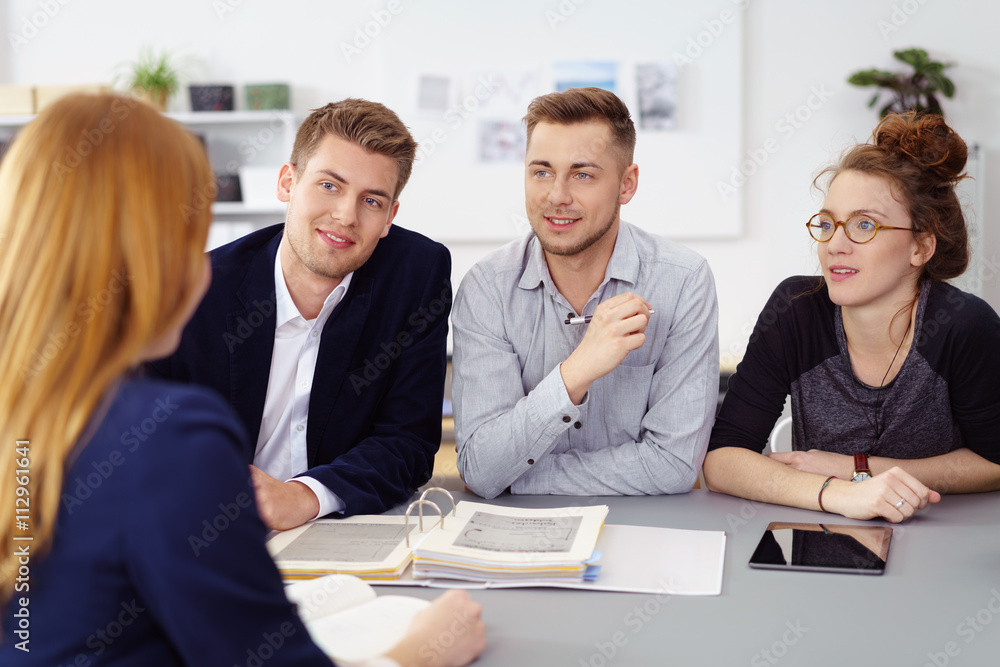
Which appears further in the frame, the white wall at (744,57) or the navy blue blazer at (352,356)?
the white wall at (744,57)

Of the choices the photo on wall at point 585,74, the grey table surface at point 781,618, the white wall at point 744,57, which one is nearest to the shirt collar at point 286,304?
the grey table surface at point 781,618

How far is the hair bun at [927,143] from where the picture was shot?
5.58 ft

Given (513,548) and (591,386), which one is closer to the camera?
(513,548)

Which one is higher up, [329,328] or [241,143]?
[241,143]

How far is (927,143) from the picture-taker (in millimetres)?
1703

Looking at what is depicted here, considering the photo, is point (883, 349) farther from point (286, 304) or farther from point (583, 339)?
point (286, 304)

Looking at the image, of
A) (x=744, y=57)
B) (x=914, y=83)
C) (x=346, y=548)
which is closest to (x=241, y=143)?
(x=744, y=57)

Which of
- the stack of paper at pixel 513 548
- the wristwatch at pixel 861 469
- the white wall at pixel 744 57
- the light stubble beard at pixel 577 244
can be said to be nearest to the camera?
the stack of paper at pixel 513 548

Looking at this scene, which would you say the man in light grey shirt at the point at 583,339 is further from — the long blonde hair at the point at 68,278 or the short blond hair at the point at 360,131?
the long blonde hair at the point at 68,278

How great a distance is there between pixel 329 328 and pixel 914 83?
301 cm

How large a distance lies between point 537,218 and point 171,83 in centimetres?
274

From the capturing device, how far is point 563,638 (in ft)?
3.28

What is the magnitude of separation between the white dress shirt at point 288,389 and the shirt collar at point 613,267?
41cm

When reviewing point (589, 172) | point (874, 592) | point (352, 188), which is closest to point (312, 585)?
point (874, 592)
